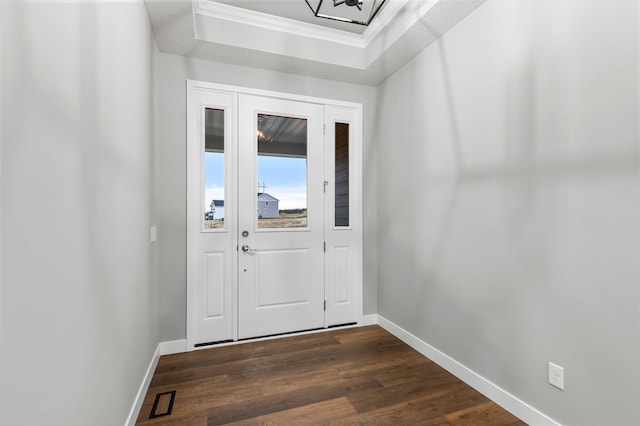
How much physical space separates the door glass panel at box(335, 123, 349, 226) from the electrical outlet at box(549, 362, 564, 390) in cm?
204

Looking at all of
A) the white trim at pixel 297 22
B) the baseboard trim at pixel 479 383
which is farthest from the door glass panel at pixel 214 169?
the baseboard trim at pixel 479 383

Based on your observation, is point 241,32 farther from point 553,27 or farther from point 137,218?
point 553,27

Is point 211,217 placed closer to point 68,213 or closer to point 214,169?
point 214,169

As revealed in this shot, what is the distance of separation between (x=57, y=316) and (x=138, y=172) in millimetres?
1246

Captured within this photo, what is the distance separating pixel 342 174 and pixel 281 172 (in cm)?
66

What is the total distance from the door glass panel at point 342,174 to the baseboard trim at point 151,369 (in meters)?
1.85

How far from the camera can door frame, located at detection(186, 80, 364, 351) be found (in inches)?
110

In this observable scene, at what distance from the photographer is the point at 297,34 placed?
2.83 meters

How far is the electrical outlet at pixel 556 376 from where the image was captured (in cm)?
167

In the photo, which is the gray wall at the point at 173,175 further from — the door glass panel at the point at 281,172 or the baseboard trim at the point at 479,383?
the baseboard trim at the point at 479,383

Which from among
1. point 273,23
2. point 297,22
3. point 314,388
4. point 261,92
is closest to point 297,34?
point 297,22

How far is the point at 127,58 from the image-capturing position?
68.2 inches

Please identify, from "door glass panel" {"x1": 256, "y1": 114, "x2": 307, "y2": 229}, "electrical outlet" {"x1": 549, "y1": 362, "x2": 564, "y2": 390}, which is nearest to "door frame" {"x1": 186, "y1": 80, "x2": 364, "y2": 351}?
"door glass panel" {"x1": 256, "y1": 114, "x2": 307, "y2": 229}

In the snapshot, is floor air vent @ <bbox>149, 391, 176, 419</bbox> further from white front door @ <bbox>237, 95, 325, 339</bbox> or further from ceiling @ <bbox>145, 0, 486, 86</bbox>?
ceiling @ <bbox>145, 0, 486, 86</bbox>
